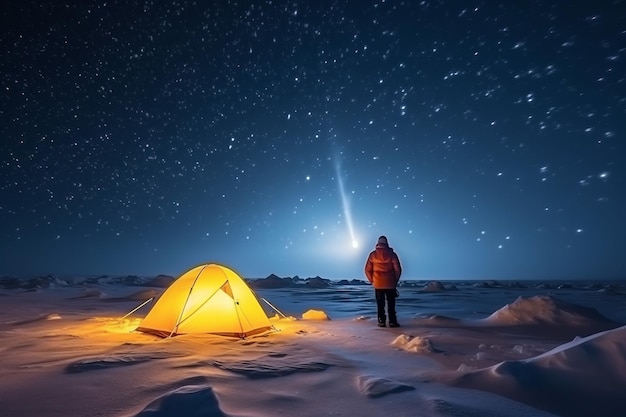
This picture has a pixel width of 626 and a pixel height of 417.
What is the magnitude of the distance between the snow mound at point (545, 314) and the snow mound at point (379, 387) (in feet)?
20.6

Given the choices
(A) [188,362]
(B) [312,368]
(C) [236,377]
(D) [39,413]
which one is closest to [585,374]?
(B) [312,368]

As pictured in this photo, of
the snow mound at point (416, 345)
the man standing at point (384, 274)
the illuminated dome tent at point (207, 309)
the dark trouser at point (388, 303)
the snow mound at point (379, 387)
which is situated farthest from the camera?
the man standing at point (384, 274)

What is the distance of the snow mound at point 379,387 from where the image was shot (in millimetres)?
3752

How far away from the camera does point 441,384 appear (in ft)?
13.2

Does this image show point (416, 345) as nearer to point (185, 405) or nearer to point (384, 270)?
point (384, 270)

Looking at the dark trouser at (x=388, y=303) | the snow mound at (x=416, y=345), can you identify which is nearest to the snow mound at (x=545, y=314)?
the dark trouser at (x=388, y=303)

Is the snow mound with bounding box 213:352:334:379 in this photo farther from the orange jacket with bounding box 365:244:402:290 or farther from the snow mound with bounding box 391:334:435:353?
the orange jacket with bounding box 365:244:402:290

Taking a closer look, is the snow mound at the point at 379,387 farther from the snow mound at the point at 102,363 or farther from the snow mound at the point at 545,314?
the snow mound at the point at 545,314

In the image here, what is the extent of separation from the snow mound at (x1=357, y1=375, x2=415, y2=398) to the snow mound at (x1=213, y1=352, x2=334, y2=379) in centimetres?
86

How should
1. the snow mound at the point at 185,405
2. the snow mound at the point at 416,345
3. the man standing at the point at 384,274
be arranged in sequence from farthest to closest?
the man standing at the point at 384,274
the snow mound at the point at 416,345
the snow mound at the point at 185,405

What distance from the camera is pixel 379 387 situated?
12.7 ft

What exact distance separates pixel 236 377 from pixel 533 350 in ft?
14.8

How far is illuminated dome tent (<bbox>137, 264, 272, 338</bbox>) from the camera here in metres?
7.27

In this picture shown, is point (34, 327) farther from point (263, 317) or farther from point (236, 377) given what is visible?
point (236, 377)
